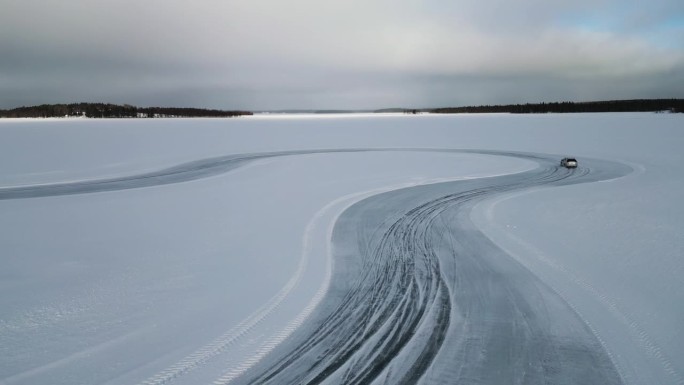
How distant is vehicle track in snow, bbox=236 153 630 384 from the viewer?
4980 millimetres

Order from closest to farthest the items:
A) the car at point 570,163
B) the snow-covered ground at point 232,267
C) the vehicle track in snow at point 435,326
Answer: the vehicle track in snow at point 435,326
the snow-covered ground at point 232,267
the car at point 570,163

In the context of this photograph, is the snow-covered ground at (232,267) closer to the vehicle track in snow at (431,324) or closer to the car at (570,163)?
the vehicle track in snow at (431,324)

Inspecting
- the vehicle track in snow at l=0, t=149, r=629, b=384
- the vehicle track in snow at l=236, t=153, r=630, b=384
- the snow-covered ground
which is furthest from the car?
the vehicle track in snow at l=236, t=153, r=630, b=384

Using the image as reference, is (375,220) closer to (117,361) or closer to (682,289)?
(682,289)

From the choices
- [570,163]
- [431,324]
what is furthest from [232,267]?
[570,163]

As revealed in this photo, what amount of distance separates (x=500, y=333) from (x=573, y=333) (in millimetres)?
1026

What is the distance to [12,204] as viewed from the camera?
1461 centimetres

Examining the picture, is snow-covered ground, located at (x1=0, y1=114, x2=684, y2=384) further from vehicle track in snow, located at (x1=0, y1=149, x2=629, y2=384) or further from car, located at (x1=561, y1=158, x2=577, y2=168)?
car, located at (x1=561, y1=158, x2=577, y2=168)

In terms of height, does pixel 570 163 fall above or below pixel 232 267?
above

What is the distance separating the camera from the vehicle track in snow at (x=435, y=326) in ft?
16.3

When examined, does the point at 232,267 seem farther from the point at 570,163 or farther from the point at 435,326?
the point at 570,163

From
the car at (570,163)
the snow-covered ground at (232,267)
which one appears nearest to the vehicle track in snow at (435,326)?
the snow-covered ground at (232,267)

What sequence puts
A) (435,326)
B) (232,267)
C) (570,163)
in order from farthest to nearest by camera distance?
(570,163)
(232,267)
(435,326)

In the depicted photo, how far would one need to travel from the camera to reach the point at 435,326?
6105 millimetres
